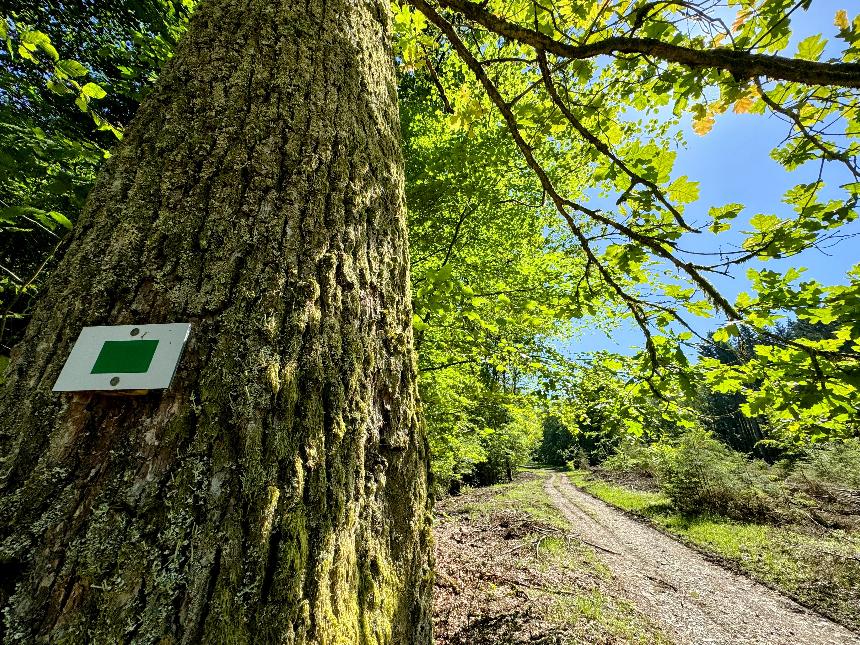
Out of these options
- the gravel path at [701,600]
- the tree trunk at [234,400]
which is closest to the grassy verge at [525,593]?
the gravel path at [701,600]

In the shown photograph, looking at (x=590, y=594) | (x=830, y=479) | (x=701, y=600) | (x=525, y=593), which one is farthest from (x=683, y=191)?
(x=830, y=479)

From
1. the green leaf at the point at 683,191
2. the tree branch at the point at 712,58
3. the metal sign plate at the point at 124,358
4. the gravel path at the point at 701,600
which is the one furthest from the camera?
the gravel path at the point at 701,600

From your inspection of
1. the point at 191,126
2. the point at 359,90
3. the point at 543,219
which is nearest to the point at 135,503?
the point at 191,126

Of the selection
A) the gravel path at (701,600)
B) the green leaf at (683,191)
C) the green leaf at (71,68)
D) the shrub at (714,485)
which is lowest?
the gravel path at (701,600)

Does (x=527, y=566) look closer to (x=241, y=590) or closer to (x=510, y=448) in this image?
(x=241, y=590)

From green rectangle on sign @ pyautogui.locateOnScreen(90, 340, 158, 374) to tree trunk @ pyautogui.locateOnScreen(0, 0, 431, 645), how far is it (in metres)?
0.06

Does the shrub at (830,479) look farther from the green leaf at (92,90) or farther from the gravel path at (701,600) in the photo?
the green leaf at (92,90)

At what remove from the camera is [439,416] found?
20.4 ft

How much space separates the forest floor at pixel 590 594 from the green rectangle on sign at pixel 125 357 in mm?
4698

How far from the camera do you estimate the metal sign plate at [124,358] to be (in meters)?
0.66

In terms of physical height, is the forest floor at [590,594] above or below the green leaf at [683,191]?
below

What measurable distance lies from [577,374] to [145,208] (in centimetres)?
521

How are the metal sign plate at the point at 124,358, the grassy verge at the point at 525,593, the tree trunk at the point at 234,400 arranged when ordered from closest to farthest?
the tree trunk at the point at 234,400 < the metal sign plate at the point at 124,358 < the grassy verge at the point at 525,593

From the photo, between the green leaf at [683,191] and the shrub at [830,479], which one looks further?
the shrub at [830,479]
